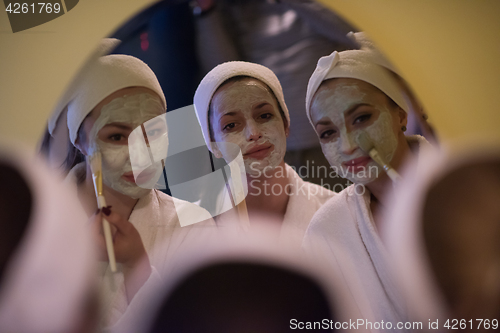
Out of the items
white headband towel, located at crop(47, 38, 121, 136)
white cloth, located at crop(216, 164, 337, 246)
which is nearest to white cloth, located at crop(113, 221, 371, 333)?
white cloth, located at crop(216, 164, 337, 246)

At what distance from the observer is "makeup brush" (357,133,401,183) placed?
2.61ft

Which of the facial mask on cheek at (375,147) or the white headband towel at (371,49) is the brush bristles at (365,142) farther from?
the white headband towel at (371,49)

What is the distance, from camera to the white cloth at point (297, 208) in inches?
31.8

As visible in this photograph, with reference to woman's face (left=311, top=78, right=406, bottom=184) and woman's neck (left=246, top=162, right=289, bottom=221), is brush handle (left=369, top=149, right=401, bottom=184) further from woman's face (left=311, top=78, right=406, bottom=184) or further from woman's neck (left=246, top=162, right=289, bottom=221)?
woman's neck (left=246, top=162, right=289, bottom=221)

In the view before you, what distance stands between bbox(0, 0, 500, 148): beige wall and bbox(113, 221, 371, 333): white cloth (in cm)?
42

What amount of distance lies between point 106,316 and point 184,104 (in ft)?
1.51

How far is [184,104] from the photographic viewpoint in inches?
32.6

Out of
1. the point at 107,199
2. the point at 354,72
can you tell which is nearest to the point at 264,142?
the point at 354,72

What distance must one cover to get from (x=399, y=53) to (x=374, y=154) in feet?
0.86

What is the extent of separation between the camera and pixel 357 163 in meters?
0.81

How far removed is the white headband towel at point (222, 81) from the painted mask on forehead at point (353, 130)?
9cm

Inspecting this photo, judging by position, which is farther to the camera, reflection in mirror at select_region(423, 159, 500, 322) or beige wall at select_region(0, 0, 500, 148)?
beige wall at select_region(0, 0, 500, 148)

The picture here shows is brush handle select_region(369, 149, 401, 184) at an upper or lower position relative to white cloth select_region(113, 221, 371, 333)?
upper

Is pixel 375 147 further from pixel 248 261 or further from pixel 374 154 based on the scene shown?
pixel 248 261
